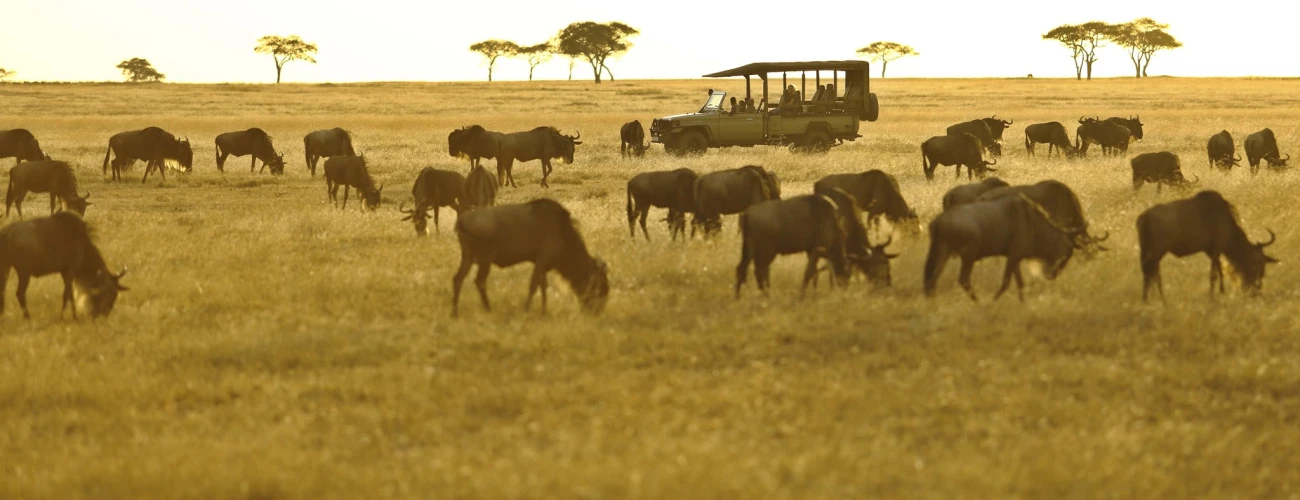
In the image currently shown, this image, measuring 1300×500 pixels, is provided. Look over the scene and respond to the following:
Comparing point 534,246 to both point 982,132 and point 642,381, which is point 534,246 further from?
point 982,132

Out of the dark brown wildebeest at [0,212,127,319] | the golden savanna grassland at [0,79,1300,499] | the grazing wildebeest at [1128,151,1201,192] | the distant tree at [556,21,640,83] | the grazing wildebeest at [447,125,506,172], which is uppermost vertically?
the distant tree at [556,21,640,83]

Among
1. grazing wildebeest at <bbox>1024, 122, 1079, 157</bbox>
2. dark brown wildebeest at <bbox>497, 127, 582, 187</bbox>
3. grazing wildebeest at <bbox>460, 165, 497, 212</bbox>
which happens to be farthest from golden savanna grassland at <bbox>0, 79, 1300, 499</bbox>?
grazing wildebeest at <bbox>1024, 122, 1079, 157</bbox>

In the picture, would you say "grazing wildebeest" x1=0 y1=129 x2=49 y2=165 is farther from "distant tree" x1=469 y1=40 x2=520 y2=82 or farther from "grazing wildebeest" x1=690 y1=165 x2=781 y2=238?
"distant tree" x1=469 y1=40 x2=520 y2=82

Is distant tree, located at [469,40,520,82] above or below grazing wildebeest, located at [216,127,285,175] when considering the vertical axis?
above

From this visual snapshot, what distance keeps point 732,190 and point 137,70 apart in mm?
100236

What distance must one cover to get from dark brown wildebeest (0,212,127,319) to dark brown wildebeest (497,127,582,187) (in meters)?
13.6

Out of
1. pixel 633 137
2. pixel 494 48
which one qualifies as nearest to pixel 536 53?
pixel 494 48

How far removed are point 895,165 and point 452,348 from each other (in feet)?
56.8

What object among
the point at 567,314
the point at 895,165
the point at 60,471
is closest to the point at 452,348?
the point at 567,314

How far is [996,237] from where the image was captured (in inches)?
376

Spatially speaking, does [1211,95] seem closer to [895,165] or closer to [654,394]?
[895,165]

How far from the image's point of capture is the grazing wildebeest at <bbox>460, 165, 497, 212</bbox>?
49.3ft

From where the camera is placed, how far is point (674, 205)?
46.0 feet

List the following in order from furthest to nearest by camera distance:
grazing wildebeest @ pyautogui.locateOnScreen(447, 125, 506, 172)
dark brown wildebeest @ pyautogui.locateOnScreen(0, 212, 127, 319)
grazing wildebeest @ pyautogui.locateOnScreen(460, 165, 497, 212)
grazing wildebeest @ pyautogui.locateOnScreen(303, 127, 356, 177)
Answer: grazing wildebeest @ pyautogui.locateOnScreen(303, 127, 356, 177) → grazing wildebeest @ pyautogui.locateOnScreen(447, 125, 506, 172) → grazing wildebeest @ pyautogui.locateOnScreen(460, 165, 497, 212) → dark brown wildebeest @ pyautogui.locateOnScreen(0, 212, 127, 319)
